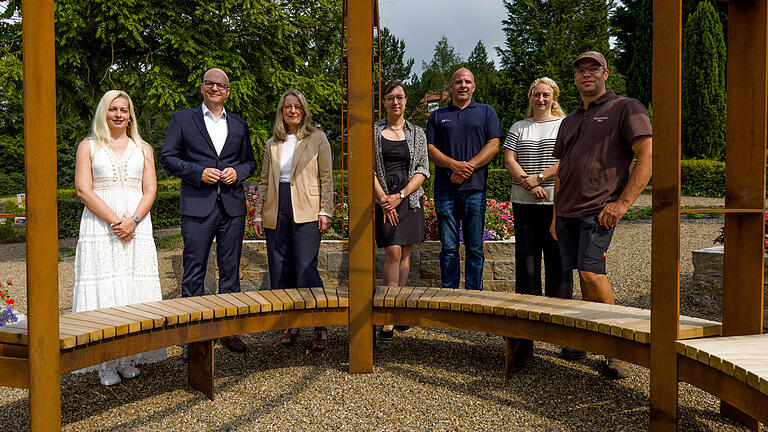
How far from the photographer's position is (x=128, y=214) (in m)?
3.27

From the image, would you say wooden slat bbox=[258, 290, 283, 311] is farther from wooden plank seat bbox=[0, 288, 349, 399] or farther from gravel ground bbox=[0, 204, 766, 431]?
gravel ground bbox=[0, 204, 766, 431]

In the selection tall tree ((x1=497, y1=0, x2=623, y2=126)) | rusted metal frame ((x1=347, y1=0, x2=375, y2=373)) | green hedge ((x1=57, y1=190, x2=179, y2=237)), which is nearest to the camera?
rusted metal frame ((x1=347, y1=0, x2=375, y2=373))

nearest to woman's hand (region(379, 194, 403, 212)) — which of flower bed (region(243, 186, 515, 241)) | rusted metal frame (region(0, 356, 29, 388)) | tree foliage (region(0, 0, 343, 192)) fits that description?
flower bed (region(243, 186, 515, 241))

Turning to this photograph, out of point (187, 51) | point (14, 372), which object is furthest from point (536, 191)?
point (187, 51)

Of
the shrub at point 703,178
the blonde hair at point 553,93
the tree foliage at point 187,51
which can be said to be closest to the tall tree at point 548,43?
the shrub at point 703,178

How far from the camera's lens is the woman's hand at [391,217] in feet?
12.8

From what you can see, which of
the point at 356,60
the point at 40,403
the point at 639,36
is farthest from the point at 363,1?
the point at 639,36

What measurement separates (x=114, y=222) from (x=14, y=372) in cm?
104

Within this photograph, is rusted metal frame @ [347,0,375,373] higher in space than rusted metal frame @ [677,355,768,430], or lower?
higher

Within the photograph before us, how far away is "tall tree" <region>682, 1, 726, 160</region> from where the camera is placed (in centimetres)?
1756

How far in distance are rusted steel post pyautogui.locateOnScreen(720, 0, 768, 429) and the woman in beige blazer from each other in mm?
2276

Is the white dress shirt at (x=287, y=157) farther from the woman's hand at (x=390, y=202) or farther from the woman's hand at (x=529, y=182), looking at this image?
the woman's hand at (x=529, y=182)

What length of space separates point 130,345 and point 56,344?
0.41 meters

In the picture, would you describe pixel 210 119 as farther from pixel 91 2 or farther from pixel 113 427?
pixel 91 2
